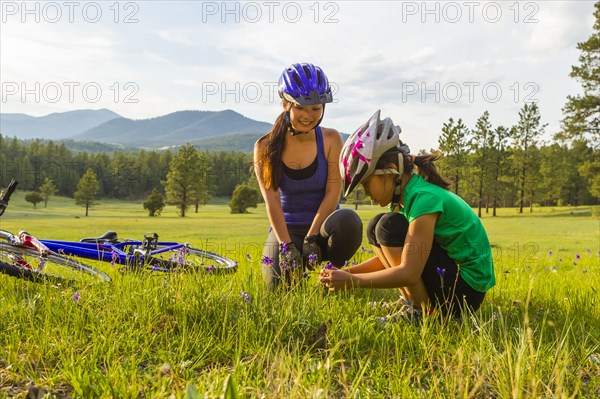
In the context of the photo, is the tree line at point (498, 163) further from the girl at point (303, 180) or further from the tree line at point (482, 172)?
the girl at point (303, 180)

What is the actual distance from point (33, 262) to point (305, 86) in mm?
3879

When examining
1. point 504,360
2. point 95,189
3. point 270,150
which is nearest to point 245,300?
point 504,360

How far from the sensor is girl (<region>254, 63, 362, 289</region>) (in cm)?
504

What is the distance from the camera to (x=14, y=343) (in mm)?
3008

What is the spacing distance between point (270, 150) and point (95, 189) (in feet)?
247

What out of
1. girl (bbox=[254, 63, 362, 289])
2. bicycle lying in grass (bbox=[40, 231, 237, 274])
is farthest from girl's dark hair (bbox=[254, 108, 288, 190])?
bicycle lying in grass (bbox=[40, 231, 237, 274])

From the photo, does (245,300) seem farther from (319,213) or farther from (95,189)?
(95,189)

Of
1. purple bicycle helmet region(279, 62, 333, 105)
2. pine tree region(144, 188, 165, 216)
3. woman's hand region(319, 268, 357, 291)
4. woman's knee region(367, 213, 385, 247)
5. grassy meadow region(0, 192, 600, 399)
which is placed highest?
purple bicycle helmet region(279, 62, 333, 105)

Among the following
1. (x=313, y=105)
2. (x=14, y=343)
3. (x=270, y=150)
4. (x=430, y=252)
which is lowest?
(x=14, y=343)

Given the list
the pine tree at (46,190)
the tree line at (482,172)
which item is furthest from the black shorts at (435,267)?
the pine tree at (46,190)

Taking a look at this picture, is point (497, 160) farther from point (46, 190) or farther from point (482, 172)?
point (46, 190)

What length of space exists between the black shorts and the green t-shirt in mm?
60

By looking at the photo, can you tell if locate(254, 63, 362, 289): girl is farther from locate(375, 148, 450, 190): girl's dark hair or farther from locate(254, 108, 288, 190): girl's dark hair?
locate(375, 148, 450, 190): girl's dark hair

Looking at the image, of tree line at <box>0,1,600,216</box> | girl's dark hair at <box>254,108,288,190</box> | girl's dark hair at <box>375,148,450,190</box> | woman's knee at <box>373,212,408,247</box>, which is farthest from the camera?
tree line at <box>0,1,600,216</box>
